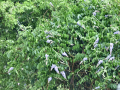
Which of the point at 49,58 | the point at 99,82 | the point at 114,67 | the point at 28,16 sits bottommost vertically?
the point at 99,82

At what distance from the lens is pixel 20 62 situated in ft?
10.3

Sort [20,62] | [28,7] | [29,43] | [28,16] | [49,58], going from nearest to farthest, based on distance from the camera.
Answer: [49,58] < [29,43] < [20,62] < [28,7] < [28,16]

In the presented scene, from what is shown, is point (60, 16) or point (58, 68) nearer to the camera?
point (58, 68)

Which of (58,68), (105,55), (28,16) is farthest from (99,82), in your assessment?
(28,16)

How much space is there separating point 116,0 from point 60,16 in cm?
107

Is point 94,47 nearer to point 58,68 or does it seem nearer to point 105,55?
point 105,55

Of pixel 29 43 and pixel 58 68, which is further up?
pixel 29 43

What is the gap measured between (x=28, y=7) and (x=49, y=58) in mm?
2164

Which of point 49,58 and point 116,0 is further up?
point 116,0

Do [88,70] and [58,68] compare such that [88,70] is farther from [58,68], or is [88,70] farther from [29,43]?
[29,43]

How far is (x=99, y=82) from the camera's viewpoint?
2426mm

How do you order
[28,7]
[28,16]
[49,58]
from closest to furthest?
1. [49,58]
2. [28,7]
3. [28,16]

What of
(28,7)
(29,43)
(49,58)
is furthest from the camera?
(28,7)

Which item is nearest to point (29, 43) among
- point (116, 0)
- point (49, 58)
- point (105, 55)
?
point (49, 58)
